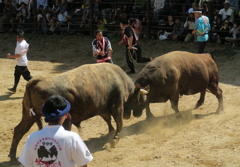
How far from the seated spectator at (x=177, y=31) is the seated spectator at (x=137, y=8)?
1.82m

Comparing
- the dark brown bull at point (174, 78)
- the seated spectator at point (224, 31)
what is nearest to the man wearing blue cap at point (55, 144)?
the dark brown bull at point (174, 78)

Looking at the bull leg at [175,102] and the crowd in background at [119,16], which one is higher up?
the crowd in background at [119,16]

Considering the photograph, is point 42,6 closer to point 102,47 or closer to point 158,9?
point 158,9

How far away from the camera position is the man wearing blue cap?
3.41 m

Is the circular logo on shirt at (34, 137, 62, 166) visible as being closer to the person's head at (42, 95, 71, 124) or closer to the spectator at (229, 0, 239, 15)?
the person's head at (42, 95, 71, 124)

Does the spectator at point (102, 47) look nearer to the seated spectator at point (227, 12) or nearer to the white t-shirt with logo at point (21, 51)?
the white t-shirt with logo at point (21, 51)

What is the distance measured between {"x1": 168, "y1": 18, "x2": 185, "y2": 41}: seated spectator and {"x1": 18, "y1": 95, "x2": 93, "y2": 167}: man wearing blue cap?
40.8 ft

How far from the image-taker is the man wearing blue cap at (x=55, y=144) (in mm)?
3410

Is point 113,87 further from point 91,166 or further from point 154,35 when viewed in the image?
point 154,35

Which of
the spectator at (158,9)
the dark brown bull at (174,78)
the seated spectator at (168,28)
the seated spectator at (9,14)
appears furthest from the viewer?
the seated spectator at (9,14)

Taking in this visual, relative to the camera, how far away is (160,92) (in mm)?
8328

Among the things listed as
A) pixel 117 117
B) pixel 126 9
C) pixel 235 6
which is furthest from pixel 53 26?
pixel 117 117

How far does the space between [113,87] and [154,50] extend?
8.61 meters

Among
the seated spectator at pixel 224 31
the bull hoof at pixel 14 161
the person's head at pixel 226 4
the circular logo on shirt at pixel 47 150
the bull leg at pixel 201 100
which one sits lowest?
the bull hoof at pixel 14 161
